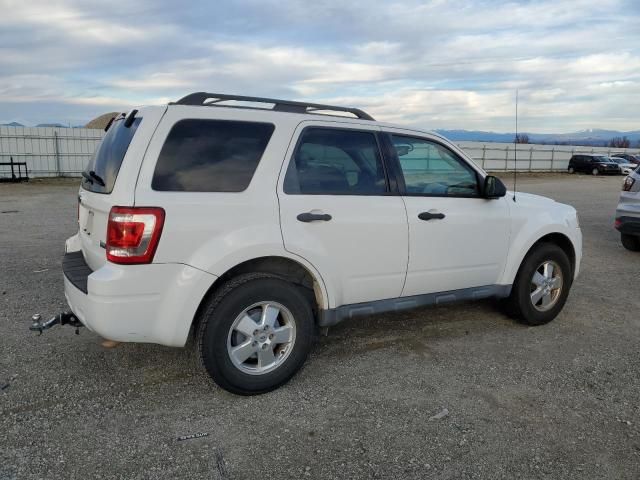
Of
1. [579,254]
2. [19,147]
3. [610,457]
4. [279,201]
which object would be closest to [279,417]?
[279,201]

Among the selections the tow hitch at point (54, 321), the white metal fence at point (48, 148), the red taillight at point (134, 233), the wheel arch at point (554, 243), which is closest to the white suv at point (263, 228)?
the red taillight at point (134, 233)

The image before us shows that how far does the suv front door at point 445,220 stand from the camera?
4.18 meters

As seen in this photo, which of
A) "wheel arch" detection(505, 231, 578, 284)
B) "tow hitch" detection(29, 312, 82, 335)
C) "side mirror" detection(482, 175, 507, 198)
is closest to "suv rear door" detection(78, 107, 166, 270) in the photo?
"tow hitch" detection(29, 312, 82, 335)

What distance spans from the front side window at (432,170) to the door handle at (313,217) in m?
0.82

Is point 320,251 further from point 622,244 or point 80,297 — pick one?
point 622,244

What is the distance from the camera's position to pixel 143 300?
3.22 meters

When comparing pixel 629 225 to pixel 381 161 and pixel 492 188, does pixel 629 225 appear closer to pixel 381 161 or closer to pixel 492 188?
pixel 492 188

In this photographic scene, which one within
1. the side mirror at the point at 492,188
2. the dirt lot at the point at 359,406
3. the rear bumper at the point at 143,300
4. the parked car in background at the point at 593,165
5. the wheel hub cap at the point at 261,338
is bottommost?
the dirt lot at the point at 359,406

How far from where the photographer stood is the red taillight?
124 inches

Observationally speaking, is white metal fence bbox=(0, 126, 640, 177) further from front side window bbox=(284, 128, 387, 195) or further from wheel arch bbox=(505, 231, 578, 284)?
wheel arch bbox=(505, 231, 578, 284)

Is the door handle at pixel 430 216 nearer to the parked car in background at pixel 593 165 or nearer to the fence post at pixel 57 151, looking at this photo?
the fence post at pixel 57 151

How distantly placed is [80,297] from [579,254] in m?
4.50

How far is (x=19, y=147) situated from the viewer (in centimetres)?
2478

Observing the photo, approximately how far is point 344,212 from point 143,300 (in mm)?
1469
